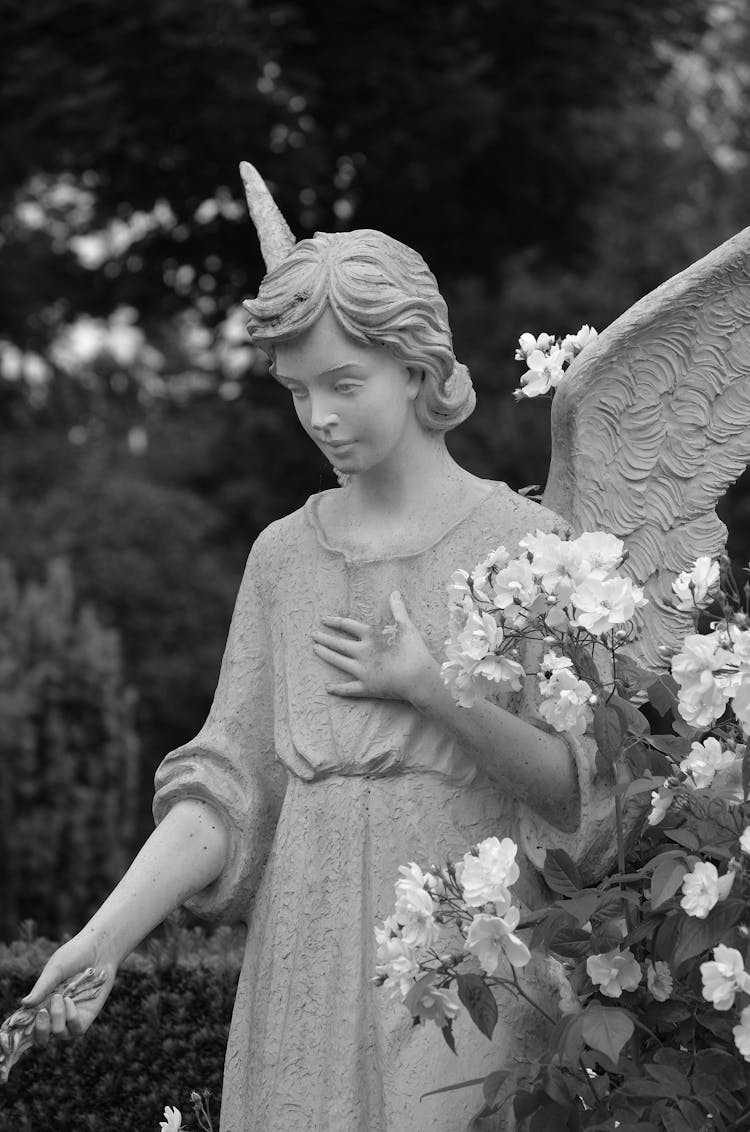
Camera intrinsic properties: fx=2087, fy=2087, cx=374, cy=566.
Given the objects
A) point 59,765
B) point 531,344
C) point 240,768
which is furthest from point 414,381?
point 59,765

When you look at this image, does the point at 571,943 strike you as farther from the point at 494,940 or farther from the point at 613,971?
the point at 494,940

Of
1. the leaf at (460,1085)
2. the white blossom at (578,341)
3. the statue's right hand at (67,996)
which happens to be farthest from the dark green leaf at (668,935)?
the white blossom at (578,341)

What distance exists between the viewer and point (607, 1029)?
3273 millimetres

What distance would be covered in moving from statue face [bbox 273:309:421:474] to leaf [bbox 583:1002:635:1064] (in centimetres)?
108

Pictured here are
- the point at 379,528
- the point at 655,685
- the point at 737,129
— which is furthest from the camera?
the point at 737,129

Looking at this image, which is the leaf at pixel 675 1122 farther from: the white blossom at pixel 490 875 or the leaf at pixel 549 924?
the white blossom at pixel 490 875

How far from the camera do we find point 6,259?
44.6 feet

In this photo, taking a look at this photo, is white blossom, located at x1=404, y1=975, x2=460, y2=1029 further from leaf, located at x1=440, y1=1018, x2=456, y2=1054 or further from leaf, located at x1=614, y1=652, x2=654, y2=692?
leaf, located at x1=614, y1=652, x2=654, y2=692

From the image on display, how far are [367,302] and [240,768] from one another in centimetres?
92

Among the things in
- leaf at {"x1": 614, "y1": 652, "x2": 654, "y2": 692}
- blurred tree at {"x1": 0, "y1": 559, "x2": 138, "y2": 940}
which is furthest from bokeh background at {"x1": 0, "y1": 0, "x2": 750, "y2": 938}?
leaf at {"x1": 614, "y1": 652, "x2": 654, "y2": 692}

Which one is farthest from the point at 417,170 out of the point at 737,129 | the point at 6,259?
the point at 737,129

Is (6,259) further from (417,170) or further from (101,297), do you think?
(417,170)

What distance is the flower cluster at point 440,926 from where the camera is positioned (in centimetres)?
Result: 325

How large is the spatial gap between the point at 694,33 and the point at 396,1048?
1021 cm
